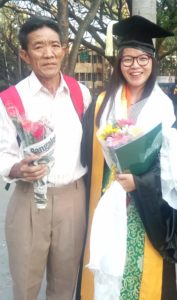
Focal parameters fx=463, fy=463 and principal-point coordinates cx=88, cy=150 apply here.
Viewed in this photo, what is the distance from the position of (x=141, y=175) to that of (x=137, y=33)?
2.50 ft

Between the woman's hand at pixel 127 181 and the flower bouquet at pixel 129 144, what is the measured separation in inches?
1.0

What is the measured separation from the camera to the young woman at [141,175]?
2330 millimetres

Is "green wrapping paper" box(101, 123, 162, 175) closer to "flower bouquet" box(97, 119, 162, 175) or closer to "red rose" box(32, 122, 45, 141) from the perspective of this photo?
"flower bouquet" box(97, 119, 162, 175)

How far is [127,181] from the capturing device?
88.9 inches

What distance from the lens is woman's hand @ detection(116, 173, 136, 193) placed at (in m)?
2.25

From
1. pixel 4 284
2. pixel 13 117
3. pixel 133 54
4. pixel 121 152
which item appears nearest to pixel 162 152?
pixel 121 152

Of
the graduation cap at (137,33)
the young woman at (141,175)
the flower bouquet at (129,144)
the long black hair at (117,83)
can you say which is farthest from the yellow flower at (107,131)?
the graduation cap at (137,33)

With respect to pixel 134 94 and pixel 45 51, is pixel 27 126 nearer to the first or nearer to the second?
pixel 45 51

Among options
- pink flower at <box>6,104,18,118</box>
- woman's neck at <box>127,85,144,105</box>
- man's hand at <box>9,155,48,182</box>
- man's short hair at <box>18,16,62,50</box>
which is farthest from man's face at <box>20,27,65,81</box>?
man's hand at <box>9,155,48,182</box>

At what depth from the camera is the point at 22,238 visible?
2.54 m

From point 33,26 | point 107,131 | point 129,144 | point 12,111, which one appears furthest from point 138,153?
point 33,26

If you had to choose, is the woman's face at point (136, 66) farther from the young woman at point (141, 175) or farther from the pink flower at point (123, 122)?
the pink flower at point (123, 122)

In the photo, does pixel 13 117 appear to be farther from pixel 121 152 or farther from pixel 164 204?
pixel 164 204

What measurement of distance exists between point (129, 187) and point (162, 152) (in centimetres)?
24
